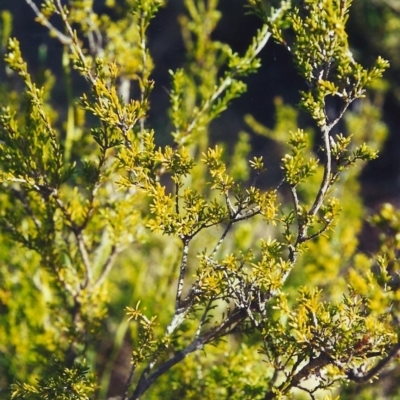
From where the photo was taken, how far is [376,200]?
4.77 metres

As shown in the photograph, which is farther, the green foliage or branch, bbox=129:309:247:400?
branch, bbox=129:309:247:400

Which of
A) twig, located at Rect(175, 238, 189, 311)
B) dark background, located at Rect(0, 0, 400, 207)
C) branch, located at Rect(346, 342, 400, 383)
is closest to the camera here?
branch, located at Rect(346, 342, 400, 383)

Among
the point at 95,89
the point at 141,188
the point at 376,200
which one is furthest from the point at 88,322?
the point at 376,200

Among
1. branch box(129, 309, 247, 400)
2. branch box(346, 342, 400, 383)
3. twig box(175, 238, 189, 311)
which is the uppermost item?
twig box(175, 238, 189, 311)

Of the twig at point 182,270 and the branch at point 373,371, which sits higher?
the twig at point 182,270

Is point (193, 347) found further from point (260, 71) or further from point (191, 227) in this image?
point (260, 71)

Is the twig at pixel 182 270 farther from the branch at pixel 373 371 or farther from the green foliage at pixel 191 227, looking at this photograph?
the branch at pixel 373 371

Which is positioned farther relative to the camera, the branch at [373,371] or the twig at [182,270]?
the twig at [182,270]

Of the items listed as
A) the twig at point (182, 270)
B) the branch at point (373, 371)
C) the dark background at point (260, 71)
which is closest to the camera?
the branch at point (373, 371)

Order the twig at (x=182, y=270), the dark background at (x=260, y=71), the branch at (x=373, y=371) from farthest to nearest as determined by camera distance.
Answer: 1. the dark background at (x=260, y=71)
2. the twig at (x=182, y=270)
3. the branch at (x=373, y=371)

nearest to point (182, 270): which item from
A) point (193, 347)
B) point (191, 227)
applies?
point (191, 227)

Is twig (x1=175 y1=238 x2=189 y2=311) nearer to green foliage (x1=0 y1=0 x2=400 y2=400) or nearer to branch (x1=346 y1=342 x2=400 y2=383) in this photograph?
green foliage (x1=0 y1=0 x2=400 y2=400)

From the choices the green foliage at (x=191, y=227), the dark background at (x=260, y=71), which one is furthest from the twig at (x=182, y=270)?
the dark background at (x=260, y=71)

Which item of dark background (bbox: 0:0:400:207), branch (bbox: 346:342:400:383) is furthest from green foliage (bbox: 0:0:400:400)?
dark background (bbox: 0:0:400:207)
